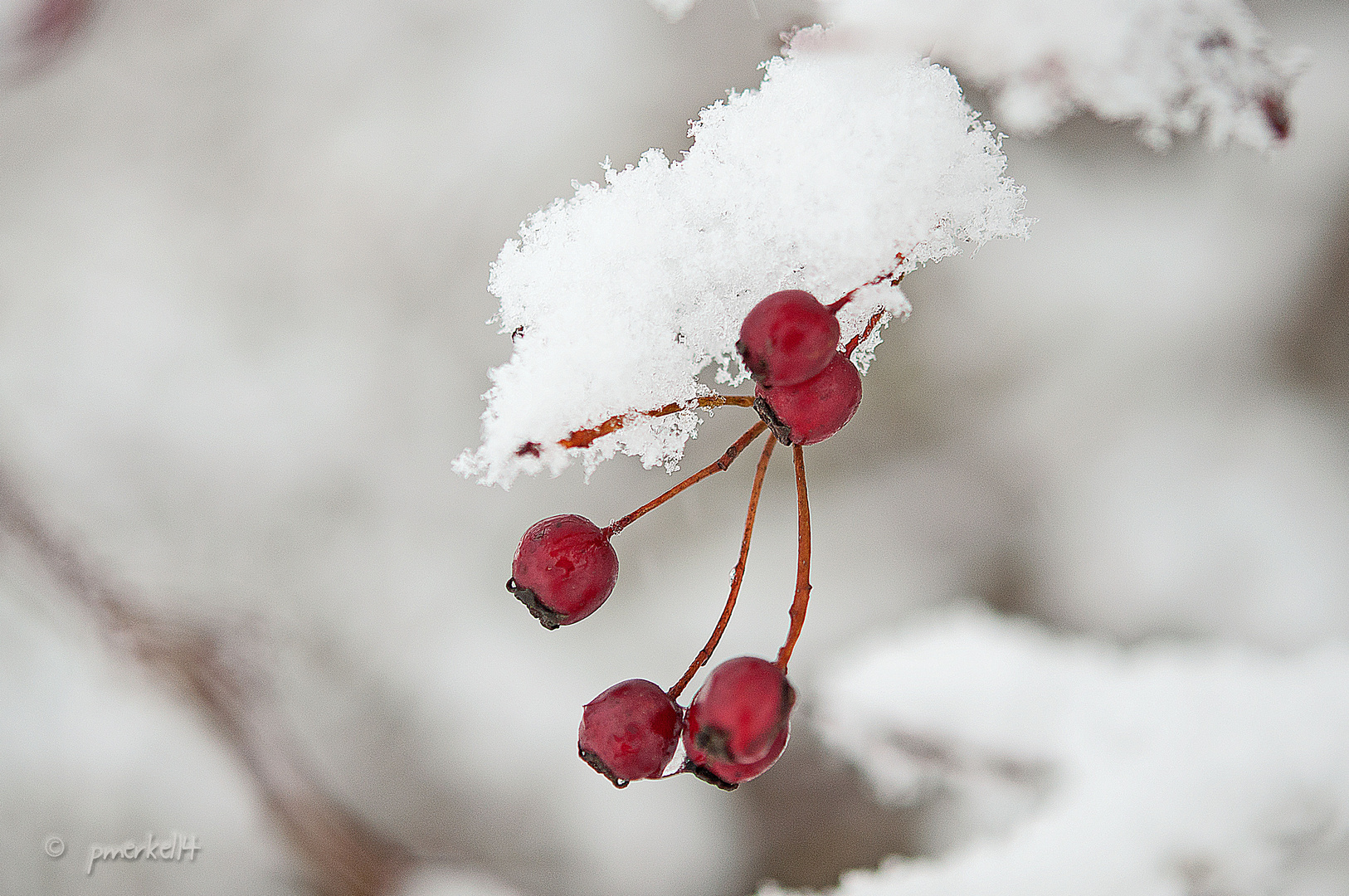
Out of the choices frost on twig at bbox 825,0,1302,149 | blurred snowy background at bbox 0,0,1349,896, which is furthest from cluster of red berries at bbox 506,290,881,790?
blurred snowy background at bbox 0,0,1349,896

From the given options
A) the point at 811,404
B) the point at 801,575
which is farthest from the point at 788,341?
the point at 801,575

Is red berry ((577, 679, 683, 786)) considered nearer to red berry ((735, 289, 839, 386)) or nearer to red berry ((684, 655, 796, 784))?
Answer: red berry ((684, 655, 796, 784))

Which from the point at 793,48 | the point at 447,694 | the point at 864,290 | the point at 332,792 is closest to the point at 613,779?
the point at 864,290

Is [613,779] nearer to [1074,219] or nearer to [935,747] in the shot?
[935,747]

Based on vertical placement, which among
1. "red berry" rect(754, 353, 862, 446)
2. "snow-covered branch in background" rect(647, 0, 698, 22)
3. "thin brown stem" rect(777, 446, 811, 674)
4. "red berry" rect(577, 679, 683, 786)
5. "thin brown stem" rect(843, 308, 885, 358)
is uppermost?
"snow-covered branch in background" rect(647, 0, 698, 22)

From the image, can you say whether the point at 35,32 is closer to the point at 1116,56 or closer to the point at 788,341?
the point at 788,341

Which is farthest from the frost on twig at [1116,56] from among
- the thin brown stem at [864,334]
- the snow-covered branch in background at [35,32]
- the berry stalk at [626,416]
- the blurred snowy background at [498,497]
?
the snow-covered branch in background at [35,32]
